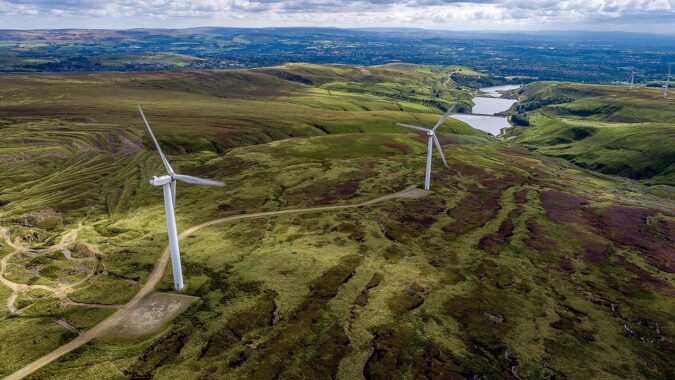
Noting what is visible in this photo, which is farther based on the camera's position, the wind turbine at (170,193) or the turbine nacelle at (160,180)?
the wind turbine at (170,193)

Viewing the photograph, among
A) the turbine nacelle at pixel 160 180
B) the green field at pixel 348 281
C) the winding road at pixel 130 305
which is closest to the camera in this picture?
the winding road at pixel 130 305

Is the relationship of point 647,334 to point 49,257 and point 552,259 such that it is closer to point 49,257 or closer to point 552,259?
point 552,259

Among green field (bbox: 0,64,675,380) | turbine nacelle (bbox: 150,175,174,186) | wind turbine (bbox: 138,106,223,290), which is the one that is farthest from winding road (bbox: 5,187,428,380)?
turbine nacelle (bbox: 150,175,174,186)

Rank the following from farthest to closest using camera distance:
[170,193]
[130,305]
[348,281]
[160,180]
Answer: [348,281], [130,305], [170,193], [160,180]

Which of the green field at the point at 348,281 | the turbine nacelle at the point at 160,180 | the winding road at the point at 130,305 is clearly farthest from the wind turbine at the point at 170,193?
the winding road at the point at 130,305

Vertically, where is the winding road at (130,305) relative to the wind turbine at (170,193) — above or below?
below

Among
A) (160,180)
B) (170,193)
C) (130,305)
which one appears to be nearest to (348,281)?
(170,193)

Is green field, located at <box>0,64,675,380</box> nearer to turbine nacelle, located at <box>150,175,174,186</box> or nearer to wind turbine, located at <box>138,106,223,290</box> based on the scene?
wind turbine, located at <box>138,106,223,290</box>

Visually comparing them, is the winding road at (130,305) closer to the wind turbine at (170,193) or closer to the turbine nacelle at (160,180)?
the wind turbine at (170,193)

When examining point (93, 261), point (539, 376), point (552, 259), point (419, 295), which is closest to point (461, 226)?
point (552, 259)

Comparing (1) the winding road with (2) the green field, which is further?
(2) the green field

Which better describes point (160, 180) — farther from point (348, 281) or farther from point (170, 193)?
point (348, 281)
